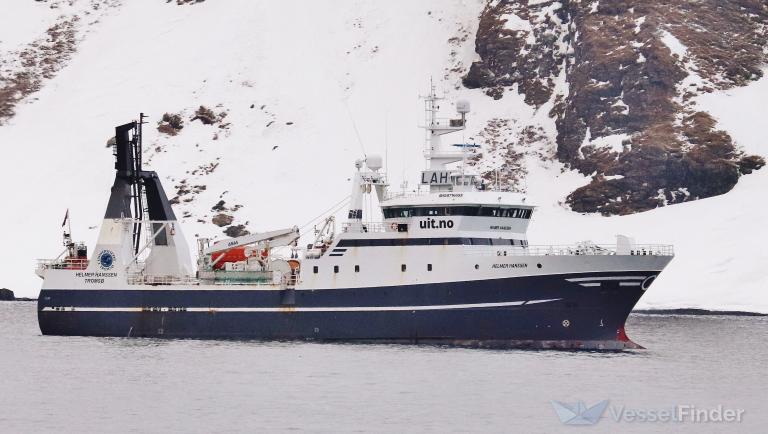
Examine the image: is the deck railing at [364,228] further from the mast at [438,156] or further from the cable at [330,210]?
the cable at [330,210]

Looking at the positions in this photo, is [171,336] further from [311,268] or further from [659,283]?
[659,283]

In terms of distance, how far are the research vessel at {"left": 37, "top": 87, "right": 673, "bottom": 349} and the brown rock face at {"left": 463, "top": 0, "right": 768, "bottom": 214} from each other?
116 ft

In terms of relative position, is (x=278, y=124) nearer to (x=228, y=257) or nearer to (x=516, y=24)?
(x=516, y=24)

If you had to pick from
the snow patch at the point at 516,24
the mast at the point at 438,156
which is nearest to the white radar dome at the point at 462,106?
the mast at the point at 438,156

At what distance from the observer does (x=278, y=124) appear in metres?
108

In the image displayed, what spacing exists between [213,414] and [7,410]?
19.6ft

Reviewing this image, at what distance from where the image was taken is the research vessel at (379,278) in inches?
2218

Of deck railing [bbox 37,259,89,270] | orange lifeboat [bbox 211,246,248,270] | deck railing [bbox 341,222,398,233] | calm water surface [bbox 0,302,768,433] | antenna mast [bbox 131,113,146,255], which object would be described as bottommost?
calm water surface [bbox 0,302,768,433]

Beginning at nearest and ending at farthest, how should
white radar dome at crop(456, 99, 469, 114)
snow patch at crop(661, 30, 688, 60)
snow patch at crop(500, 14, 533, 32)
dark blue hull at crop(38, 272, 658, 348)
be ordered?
1. dark blue hull at crop(38, 272, 658, 348)
2. white radar dome at crop(456, 99, 469, 114)
3. snow patch at crop(661, 30, 688, 60)
4. snow patch at crop(500, 14, 533, 32)

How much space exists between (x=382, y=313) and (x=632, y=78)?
46.2m

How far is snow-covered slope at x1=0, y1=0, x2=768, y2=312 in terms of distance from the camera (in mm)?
92438

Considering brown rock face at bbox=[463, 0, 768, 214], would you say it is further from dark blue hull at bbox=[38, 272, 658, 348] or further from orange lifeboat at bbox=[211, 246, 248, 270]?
dark blue hull at bbox=[38, 272, 658, 348]

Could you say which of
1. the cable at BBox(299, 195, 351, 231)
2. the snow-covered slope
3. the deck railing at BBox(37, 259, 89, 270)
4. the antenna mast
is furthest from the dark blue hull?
the cable at BBox(299, 195, 351, 231)

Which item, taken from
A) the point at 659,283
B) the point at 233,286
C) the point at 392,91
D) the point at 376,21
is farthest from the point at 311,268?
the point at 376,21
